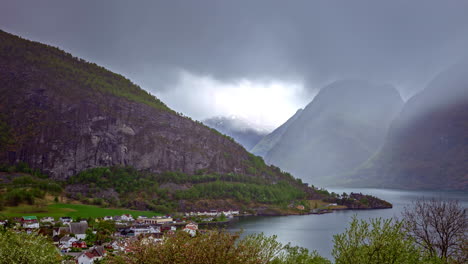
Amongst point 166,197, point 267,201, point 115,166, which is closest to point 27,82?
point 115,166

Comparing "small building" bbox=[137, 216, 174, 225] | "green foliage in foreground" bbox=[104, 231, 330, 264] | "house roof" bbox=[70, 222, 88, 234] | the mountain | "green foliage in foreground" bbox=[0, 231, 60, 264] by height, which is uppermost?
the mountain

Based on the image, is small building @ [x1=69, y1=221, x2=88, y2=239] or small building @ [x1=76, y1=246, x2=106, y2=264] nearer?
small building @ [x1=76, y1=246, x2=106, y2=264]

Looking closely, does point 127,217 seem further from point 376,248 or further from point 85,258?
point 376,248

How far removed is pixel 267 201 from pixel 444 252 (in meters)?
131

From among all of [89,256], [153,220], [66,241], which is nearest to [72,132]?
[153,220]

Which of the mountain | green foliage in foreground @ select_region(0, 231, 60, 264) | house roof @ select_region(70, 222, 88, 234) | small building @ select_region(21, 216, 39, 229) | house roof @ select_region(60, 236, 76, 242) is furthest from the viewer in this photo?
the mountain

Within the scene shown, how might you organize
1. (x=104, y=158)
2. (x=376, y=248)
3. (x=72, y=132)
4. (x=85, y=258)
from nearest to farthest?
(x=376, y=248) → (x=85, y=258) → (x=104, y=158) → (x=72, y=132)

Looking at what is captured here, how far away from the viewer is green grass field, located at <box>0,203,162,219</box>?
99806 millimetres

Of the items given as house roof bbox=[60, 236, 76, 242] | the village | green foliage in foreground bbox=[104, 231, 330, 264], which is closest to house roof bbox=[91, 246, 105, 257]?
the village

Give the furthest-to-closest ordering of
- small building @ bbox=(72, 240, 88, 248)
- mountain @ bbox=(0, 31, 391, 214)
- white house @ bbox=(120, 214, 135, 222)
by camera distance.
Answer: mountain @ bbox=(0, 31, 391, 214), white house @ bbox=(120, 214, 135, 222), small building @ bbox=(72, 240, 88, 248)

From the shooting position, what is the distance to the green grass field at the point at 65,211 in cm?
9981

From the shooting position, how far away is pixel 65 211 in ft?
356

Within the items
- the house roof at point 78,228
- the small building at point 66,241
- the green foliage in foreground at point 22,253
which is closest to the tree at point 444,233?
the green foliage in foreground at point 22,253

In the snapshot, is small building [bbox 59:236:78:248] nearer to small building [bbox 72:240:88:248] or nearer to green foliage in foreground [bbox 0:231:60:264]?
small building [bbox 72:240:88:248]
